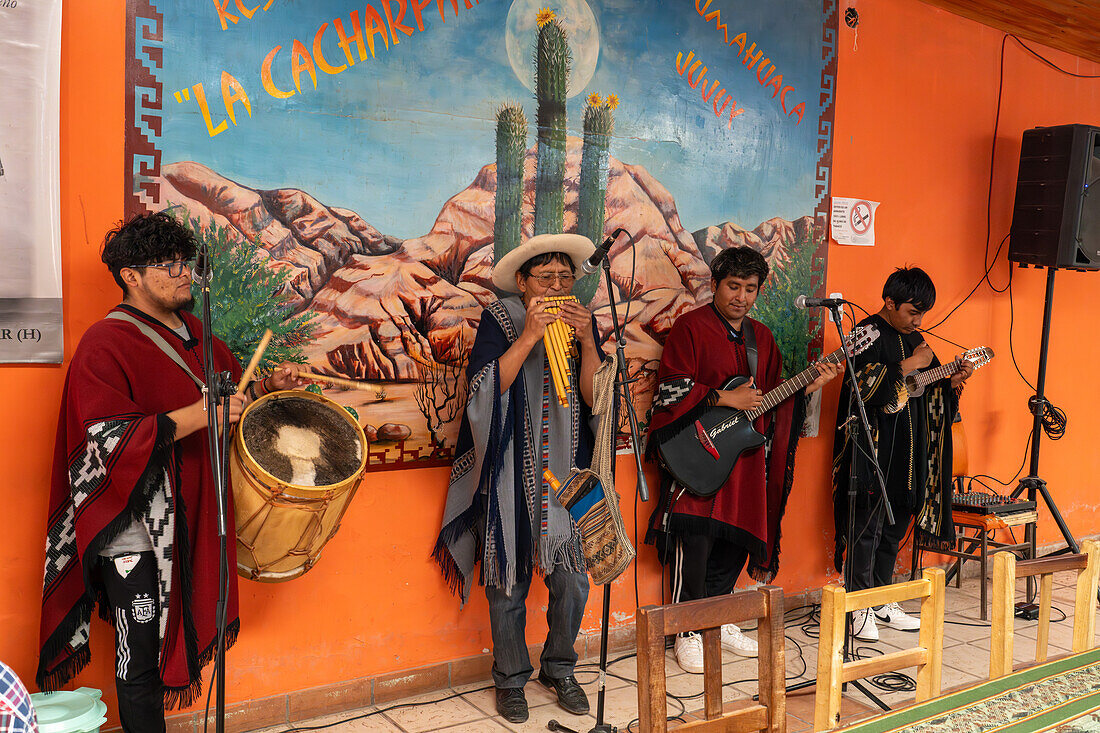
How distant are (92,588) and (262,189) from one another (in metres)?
1.28

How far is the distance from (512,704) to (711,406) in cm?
135

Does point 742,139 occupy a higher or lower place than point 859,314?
higher

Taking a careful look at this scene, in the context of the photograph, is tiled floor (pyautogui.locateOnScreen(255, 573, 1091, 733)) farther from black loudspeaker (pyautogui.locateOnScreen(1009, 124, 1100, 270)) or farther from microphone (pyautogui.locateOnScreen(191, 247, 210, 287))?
black loudspeaker (pyautogui.locateOnScreen(1009, 124, 1100, 270))

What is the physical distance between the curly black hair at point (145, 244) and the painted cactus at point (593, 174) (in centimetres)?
156

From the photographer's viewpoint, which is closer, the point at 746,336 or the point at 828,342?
the point at 746,336

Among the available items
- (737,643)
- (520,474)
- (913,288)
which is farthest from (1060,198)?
(520,474)

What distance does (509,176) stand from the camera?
336 cm

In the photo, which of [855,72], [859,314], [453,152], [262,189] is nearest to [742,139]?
[855,72]

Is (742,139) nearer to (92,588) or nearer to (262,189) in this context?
(262,189)

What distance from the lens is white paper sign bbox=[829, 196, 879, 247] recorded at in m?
4.35

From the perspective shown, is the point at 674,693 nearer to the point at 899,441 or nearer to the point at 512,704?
the point at 512,704

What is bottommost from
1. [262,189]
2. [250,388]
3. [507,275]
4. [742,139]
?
[250,388]

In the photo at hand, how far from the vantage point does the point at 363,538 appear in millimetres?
3148

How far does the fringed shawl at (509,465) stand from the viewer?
10.1 feet
